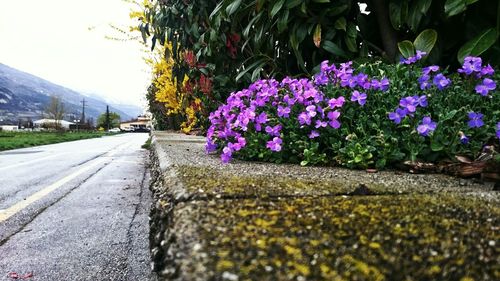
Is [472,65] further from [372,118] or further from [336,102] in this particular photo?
[336,102]

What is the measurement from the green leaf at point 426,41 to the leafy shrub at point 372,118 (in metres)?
0.09

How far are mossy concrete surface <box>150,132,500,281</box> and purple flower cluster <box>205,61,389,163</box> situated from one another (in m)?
1.04

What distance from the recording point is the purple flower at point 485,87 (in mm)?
1826

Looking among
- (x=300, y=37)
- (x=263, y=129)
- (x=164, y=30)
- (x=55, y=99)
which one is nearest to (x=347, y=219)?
(x=263, y=129)

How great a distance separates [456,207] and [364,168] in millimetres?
954

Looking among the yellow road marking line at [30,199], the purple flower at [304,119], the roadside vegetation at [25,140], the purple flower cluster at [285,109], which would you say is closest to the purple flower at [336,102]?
the purple flower cluster at [285,109]

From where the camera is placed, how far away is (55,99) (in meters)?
87.2

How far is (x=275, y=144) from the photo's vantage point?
6.92 ft

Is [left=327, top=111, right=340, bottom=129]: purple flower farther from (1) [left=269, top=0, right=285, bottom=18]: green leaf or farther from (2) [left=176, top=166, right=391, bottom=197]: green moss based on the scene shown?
(1) [left=269, top=0, right=285, bottom=18]: green leaf

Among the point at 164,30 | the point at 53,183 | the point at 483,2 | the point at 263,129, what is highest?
the point at 164,30

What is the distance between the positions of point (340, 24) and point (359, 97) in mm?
956

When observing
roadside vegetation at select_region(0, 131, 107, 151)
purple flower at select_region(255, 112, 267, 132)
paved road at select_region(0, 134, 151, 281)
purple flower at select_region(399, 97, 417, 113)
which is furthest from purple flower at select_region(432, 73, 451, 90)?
roadside vegetation at select_region(0, 131, 107, 151)

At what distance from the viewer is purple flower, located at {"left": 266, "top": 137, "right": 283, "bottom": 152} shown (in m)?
2.10

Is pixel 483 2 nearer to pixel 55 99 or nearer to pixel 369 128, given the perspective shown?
pixel 369 128
